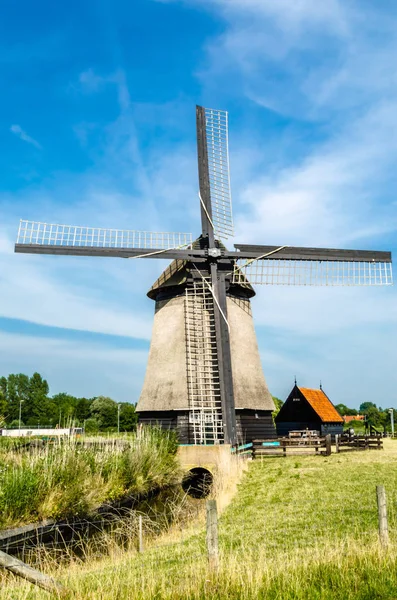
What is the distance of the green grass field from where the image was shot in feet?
17.4

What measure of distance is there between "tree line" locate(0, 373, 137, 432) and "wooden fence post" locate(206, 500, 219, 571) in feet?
145

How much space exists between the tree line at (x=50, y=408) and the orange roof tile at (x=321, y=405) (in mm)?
23028

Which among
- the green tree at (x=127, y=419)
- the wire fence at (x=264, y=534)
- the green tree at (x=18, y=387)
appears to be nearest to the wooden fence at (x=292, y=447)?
the wire fence at (x=264, y=534)

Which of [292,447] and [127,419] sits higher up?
[127,419]

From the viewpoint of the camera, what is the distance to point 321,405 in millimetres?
30250

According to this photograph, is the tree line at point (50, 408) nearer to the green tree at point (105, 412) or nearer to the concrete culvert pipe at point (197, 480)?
the green tree at point (105, 412)

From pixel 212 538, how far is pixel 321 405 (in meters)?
25.3

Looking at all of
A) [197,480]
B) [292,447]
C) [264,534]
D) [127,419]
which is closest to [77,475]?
[264,534]

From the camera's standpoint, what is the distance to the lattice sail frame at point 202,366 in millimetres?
17969

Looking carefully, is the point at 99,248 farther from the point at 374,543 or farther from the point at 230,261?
the point at 374,543

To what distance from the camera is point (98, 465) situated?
14.3 meters

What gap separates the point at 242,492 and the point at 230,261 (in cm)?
811

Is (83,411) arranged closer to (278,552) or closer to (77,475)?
(77,475)

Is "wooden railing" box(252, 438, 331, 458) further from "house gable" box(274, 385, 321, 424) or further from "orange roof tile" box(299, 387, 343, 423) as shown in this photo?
"orange roof tile" box(299, 387, 343, 423)
